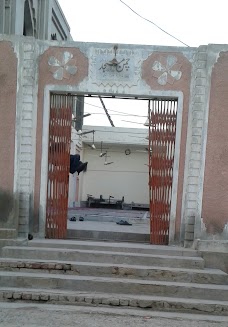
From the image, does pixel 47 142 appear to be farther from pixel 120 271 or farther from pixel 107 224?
pixel 107 224

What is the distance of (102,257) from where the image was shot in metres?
6.43

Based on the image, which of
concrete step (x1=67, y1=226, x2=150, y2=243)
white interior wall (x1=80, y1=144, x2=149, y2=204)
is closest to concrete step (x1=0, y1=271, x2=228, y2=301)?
concrete step (x1=67, y1=226, x2=150, y2=243)

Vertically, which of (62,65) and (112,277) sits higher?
(62,65)

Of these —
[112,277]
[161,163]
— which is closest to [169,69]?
[161,163]

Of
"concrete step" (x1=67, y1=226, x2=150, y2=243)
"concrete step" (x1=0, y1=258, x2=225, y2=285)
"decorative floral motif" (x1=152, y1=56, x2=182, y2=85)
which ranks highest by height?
"decorative floral motif" (x1=152, y1=56, x2=182, y2=85)

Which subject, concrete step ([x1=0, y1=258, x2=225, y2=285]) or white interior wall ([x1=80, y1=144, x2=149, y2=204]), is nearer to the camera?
concrete step ([x1=0, y1=258, x2=225, y2=285])

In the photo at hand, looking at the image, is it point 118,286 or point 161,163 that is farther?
point 161,163

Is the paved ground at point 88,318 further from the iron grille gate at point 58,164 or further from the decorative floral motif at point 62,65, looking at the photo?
the decorative floral motif at point 62,65

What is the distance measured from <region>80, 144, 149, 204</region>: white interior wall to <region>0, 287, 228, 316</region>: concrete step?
15.4 metres

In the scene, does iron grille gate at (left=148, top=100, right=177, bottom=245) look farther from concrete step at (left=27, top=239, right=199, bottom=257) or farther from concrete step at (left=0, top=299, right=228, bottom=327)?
concrete step at (left=0, top=299, right=228, bottom=327)

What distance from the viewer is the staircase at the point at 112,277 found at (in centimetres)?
555

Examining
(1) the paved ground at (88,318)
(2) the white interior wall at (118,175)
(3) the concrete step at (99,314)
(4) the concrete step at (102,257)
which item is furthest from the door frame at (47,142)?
(2) the white interior wall at (118,175)

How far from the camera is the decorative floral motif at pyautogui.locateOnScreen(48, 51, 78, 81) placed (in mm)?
6887

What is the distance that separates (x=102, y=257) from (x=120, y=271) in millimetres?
428
